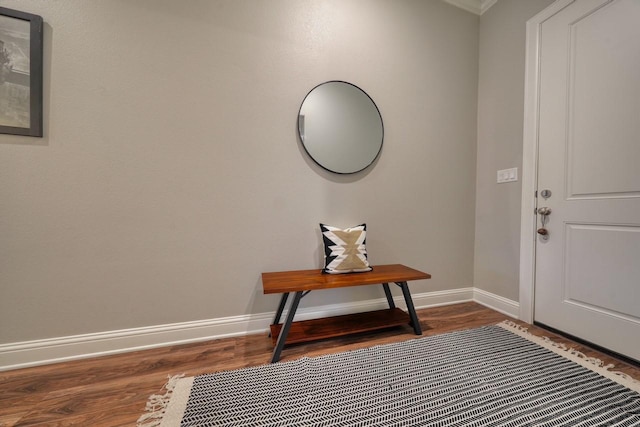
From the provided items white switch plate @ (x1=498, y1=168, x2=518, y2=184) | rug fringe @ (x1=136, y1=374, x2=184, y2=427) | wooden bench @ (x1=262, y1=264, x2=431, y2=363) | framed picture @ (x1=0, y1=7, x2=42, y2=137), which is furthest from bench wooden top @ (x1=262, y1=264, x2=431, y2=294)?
framed picture @ (x1=0, y1=7, x2=42, y2=137)

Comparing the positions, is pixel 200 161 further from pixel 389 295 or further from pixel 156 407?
pixel 389 295

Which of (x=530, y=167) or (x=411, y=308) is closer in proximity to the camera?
(x=411, y=308)

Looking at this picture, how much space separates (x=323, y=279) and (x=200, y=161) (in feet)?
3.57

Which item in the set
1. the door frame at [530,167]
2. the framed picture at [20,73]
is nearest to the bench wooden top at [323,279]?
the door frame at [530,167]

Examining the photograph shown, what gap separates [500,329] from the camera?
1644 mm

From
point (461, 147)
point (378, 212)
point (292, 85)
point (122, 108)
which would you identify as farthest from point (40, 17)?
point (461, 147)

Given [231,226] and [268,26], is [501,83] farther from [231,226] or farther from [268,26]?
[231,226]

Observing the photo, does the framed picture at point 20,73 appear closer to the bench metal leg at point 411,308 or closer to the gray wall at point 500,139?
the bench metal leg at point 411,308

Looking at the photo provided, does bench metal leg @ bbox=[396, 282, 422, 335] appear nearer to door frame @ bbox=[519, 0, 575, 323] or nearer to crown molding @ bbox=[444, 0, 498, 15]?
door frame @ bbox=[519, 0, 575, 323]

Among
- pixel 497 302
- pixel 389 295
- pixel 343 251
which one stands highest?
pixel 343 251

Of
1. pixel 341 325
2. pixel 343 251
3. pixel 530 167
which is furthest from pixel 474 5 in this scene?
pixel 341 325

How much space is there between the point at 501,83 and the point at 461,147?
0.57 m

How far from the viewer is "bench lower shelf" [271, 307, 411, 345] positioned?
146 centimetres

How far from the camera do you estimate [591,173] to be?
4.77 ft
